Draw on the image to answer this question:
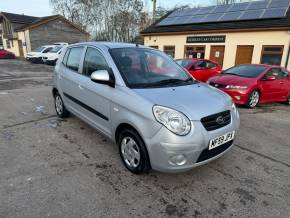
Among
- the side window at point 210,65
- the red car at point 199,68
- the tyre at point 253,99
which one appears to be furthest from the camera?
the side window at point 210,65

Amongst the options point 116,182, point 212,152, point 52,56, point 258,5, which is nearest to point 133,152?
point 116,182

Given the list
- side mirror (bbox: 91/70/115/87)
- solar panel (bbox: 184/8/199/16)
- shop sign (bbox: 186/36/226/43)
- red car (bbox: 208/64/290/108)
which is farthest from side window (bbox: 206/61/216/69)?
solar panel (bbox: 184/8/199/16)

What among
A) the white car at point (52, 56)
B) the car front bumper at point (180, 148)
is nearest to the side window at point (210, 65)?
the car front bumper at point (180, 148)

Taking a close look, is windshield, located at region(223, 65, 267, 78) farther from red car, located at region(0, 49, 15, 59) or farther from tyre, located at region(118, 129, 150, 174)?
red car, located at region(0, 49, 15, 59)

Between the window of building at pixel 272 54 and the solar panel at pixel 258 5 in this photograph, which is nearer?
the window of building at pixel 272 54

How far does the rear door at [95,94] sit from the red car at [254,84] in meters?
4.52

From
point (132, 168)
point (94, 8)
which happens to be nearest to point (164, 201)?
point (132, 168)

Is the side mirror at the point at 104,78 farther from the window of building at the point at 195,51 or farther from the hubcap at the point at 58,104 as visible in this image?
the window of building at the point at 195,51

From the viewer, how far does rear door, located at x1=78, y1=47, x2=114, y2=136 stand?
3.24 metres

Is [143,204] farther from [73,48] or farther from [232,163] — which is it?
[73,48]

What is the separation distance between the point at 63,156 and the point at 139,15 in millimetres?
35923

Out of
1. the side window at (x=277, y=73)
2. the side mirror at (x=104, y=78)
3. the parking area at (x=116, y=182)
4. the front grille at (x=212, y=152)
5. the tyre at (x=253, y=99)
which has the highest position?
the side mirror at (x=104, y=78)

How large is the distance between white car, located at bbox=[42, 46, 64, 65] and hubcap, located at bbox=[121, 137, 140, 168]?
61.4 feet

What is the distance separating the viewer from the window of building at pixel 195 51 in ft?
52.9
